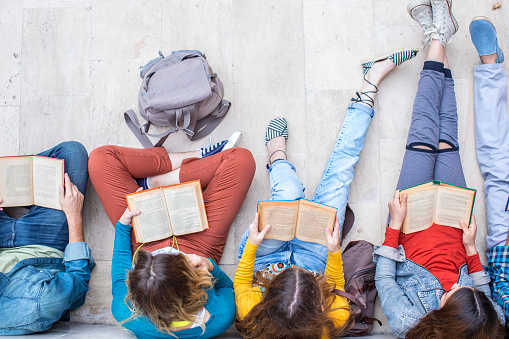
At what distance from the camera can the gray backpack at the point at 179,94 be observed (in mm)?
2252

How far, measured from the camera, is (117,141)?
8.32 ft

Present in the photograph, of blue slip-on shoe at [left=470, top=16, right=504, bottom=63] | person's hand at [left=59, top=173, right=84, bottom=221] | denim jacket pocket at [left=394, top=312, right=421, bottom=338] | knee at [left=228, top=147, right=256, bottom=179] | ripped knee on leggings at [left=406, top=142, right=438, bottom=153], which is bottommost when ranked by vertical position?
denim jacket pocket at [left=394, top=312, right=421, bottom=338]

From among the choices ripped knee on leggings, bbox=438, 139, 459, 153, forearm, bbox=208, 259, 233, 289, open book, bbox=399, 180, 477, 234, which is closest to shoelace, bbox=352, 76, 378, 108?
ripped knee on leggings, bbox=438, 139, 459, 153

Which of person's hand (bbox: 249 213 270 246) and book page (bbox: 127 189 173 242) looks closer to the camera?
person's hand (bbox: 249 213 270 246)

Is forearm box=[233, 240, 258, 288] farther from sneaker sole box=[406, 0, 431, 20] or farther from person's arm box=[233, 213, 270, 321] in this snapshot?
sneaker sole box=[406, 0, 431, 20]

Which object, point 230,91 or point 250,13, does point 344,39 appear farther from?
point 230,91

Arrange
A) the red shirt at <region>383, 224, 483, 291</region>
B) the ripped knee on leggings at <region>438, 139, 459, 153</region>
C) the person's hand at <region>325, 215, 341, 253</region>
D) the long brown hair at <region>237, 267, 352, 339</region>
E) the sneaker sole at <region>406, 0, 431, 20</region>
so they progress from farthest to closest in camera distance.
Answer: the sneaker sole at <region>406, 0, 431, 20</region>, the ripped knee on leggings at <region>438, 139, 459, 153</region>, the red shirt at <region>383, 224, 483, 291</region>, the person's hand at <region>325, 215, 341, 253</region>, the long brown hair at <region>237, 267, 352, 339</region>

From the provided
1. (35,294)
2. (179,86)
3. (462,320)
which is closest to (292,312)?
(462,320)

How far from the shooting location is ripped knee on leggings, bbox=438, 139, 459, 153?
2.29m

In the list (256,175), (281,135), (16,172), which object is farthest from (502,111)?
(16,172)

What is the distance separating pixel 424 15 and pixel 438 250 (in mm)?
1417

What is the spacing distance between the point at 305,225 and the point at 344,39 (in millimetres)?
1263

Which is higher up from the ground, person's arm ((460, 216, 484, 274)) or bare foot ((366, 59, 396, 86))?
bare foot ((366, 59, 396, 86))

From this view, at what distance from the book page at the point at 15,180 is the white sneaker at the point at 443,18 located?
2514 mm
